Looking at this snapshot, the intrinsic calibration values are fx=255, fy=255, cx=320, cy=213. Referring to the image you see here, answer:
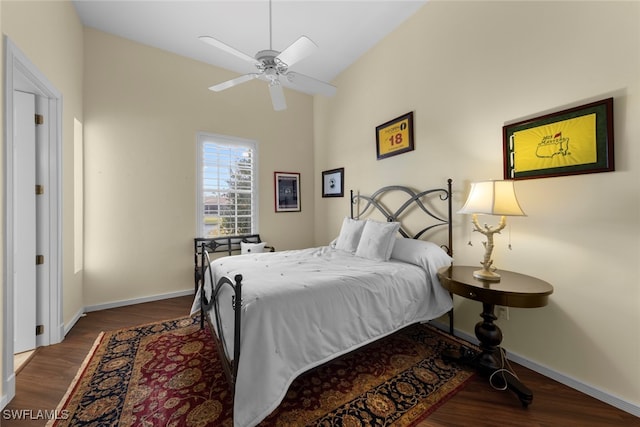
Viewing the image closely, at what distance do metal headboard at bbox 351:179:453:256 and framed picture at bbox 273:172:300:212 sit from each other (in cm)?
119

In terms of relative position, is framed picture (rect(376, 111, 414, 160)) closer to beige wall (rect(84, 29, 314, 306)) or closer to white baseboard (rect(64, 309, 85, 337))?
beige wall (rect(84, 29, 314, 306))

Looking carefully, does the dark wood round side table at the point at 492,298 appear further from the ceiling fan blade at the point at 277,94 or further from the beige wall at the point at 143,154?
the beige wall at the point at 143,154

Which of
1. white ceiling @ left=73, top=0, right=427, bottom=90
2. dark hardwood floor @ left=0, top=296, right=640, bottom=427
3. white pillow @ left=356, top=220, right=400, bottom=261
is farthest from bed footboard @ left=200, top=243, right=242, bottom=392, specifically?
white ceiling @ left=73, top=0, right=427, bottom=90

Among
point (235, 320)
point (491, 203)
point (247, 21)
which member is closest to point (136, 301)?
point (235, 320)

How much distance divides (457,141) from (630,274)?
5.22 ft

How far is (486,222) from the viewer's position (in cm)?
236

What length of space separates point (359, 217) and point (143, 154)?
3.15 meters

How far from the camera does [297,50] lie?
6.51 feet

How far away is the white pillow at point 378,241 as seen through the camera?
2678 mm

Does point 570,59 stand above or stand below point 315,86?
below

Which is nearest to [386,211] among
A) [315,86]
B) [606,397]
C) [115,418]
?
[315,86]

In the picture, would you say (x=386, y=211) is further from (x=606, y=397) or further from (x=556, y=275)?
(x=606, y=397)

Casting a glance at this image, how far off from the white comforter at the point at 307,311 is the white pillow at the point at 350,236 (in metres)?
0.45

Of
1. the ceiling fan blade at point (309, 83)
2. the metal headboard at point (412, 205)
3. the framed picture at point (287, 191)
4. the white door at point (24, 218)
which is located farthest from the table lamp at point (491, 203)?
the white door at point (24, 218)
